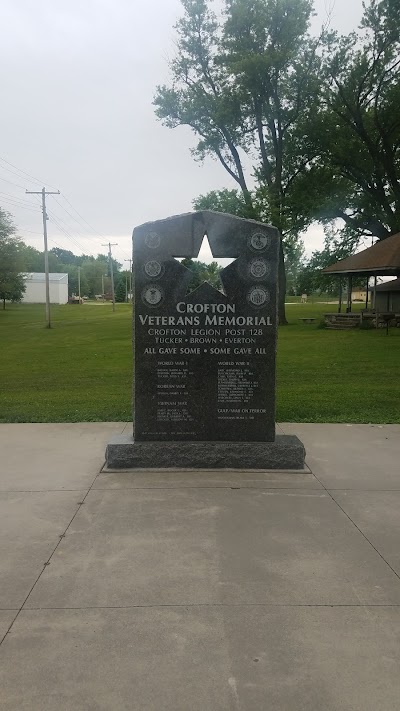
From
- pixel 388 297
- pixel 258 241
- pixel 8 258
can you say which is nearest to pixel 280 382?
pixel 258 241

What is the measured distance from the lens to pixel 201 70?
38656 millimetres

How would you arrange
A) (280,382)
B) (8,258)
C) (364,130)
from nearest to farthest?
(280,382)
(364,130)
(8,258)

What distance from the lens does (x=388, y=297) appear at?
38.7 metres

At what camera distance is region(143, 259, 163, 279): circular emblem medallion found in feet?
19.6

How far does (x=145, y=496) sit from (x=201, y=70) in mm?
38910

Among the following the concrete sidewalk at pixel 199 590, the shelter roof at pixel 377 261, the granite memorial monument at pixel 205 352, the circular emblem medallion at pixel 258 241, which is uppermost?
the shelter roof at pixel 377 261

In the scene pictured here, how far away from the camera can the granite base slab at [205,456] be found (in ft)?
19.5

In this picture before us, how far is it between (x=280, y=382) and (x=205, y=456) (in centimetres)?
683

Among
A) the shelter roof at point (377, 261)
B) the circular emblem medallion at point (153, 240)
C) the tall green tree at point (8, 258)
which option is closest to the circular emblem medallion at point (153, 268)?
the circular emblem medallion at point (153, 240)

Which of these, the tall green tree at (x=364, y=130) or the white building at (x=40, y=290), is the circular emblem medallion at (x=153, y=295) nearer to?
the tall green tree at (x=364, y=130)

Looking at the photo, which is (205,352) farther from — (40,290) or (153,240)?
(40,290)

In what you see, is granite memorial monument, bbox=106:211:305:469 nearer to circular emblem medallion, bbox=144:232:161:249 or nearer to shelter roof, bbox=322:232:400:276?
circular emblem medallion, bbox=144:232:161:249

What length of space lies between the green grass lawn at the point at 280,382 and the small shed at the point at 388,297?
15.0m

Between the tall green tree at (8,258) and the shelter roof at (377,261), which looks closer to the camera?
the shelter roof at (377,261)
